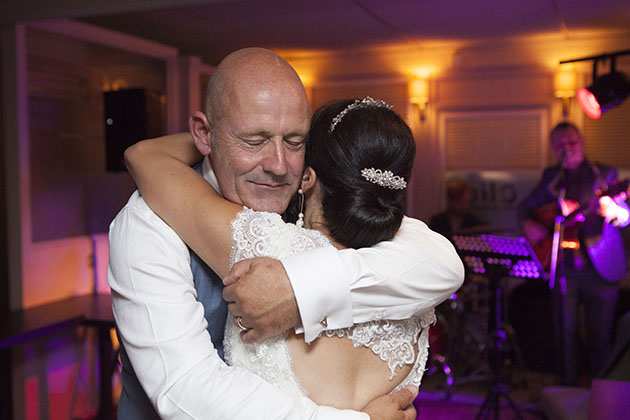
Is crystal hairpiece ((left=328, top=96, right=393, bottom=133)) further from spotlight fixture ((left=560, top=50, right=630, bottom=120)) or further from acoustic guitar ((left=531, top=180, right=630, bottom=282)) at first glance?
spotlight fixture ((left=560, top=50, right=630, bottom=120))

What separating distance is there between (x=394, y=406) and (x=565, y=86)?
634cm

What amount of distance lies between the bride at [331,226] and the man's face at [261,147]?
43 mm

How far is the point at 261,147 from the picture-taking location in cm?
134

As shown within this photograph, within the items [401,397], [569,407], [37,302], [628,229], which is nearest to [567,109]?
[628,229]

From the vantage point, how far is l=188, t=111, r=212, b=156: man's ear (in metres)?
1.42

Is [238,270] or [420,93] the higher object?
[420,93]

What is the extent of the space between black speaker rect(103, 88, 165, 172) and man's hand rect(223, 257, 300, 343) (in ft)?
16.0

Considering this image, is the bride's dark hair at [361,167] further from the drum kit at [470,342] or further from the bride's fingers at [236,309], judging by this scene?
the drum kit at [470,342]

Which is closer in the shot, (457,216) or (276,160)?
(276,160)

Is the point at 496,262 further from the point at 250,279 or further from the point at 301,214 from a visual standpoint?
the point at 250,279

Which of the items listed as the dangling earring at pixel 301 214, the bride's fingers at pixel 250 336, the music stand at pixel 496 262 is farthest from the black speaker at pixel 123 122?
the bride's fingers at pixel 250 336

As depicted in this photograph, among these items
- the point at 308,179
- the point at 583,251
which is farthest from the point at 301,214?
the point at 583,251

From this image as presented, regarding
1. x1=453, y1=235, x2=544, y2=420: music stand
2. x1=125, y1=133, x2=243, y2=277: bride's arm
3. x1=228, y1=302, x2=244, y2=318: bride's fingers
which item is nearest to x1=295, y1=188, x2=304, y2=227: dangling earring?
x1=125, y1=133, x2=243, y2=277: bride's arm

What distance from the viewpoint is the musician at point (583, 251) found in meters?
4.54
